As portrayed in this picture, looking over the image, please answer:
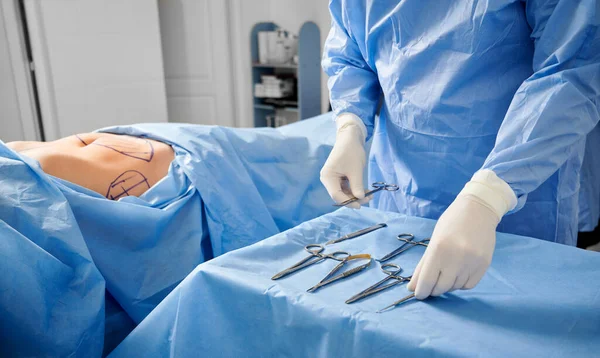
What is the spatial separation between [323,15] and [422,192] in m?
2.65

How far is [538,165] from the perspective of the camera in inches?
31.5

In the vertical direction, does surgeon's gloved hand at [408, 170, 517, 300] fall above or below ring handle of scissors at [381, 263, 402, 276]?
above

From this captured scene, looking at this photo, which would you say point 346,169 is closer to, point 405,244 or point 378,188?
point 378,188

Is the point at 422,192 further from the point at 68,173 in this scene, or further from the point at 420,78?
the point at 68,173

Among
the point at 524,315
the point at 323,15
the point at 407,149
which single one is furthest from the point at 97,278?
the point at 323,15

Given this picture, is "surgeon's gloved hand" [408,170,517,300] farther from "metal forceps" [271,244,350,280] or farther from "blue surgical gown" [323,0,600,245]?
"metal forceps" [271,244,350,280]

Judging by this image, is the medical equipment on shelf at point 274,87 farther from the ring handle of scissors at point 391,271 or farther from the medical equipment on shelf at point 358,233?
the ring handle of scissors at point 391,271

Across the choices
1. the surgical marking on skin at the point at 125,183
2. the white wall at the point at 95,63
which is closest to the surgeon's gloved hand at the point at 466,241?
the surgical marking on skin at the point at 125,183

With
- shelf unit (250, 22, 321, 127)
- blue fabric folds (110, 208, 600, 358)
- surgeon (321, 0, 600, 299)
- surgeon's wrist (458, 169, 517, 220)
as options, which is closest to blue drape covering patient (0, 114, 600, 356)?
blue fabric folds (110, 208, 600, 358)

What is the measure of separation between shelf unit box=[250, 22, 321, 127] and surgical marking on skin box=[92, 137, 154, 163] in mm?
2095

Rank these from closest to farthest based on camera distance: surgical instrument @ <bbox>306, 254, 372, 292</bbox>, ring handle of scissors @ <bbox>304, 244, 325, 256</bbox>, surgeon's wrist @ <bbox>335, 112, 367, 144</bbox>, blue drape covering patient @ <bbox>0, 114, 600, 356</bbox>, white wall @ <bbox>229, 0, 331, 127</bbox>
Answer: surgical instrument @ <bbox>306, 254, 372, 292</bbox> < ring handle of scissors @ <bbox>304, 244, 325, 256</bbox> < blue drape covering patient @ <bbox>0, 114, 600, 356</bbox> < surgeon's wrist @ <bbox>335, 112, 367, 144</bbox> < white wall @ <bbox>229, 0, 331, 127</bbox>

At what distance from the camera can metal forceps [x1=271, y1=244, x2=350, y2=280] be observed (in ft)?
2.59

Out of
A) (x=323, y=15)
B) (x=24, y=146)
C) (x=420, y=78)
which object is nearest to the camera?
(x=420, y=78)

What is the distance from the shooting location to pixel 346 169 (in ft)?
3.49
